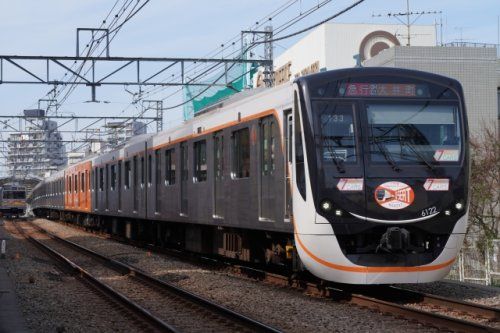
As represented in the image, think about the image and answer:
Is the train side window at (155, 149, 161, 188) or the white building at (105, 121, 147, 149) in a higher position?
the white building at (105, 121, 147, 149)

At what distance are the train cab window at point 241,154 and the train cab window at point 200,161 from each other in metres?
Answer: 1.99

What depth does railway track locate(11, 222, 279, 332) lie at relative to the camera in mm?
9609

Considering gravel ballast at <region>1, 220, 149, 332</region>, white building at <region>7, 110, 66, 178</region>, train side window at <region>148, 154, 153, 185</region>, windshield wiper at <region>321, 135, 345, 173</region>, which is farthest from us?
white building at <region>7, 110, 66, 178</region>

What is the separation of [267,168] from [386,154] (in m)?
2.37

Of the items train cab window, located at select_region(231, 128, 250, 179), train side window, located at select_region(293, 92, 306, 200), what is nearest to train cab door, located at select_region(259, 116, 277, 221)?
train cab window, located at select_region(231, 128, 250, 179)

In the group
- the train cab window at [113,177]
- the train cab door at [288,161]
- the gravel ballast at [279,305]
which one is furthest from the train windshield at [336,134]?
the train cab window at [113,177]

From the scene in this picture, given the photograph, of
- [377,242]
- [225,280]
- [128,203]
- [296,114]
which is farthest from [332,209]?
[128,203]

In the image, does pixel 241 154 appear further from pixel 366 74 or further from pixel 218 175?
pixel 366 74

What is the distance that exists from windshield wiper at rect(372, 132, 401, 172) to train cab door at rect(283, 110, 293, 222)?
1.26m

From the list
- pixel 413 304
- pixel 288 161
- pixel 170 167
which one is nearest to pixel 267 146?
pixel 288 161

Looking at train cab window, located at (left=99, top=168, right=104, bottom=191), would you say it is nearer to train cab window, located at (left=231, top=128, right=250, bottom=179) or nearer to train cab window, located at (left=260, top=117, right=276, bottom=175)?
train cab window, located at (left=231, top=128, right=250, bottom=179)

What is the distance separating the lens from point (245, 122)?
13.9 meters

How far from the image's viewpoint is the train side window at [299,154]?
11078 millimetres

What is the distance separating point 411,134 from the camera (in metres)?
11.1
